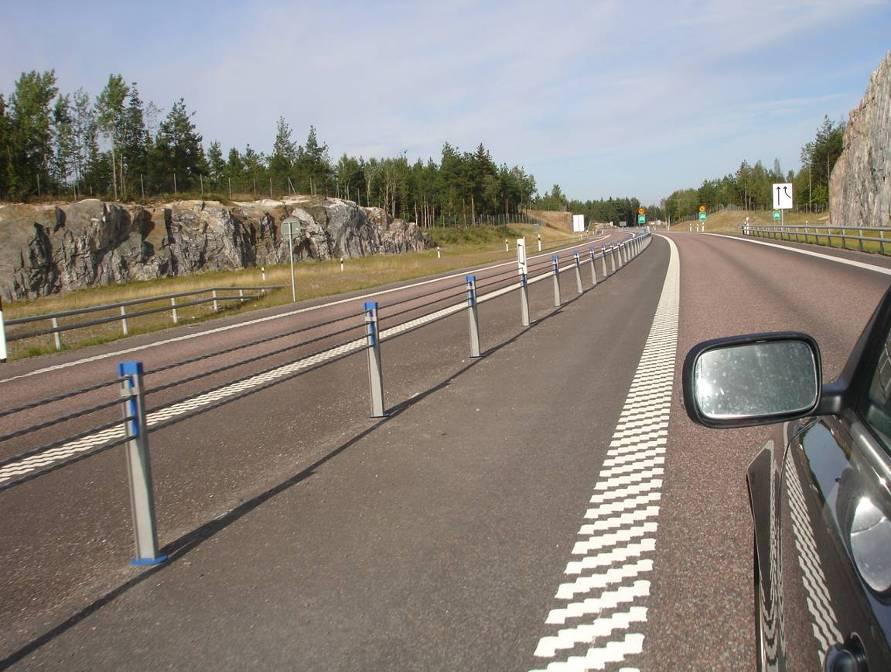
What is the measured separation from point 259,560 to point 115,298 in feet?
138

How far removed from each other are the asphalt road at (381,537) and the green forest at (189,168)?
56.4 meters

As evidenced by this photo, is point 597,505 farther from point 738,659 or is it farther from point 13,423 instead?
point 13,423

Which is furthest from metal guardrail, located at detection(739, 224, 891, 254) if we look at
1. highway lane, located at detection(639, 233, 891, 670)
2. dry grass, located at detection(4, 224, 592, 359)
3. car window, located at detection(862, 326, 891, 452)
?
car window, located at detection(862, 326, 891, 452)

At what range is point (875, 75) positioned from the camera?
61.3 meters

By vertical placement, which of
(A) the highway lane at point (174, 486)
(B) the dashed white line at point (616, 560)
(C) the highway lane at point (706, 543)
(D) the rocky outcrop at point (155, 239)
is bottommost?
(A) the highway lane at point (174, 486)

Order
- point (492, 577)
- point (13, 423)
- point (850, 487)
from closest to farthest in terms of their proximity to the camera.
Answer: point (850, 487)
point (492, 577)
point (13, 423)

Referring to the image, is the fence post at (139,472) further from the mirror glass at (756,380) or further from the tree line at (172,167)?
the tree line at (172,167)

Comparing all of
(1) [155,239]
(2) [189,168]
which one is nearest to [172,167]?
(2) [189,168]

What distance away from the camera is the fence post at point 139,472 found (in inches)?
194

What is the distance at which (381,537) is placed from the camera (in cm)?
509

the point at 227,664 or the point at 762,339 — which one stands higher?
the point at 762,339

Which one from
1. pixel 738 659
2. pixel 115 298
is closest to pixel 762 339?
pixel 738 659

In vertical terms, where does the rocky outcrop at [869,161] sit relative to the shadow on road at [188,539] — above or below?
above

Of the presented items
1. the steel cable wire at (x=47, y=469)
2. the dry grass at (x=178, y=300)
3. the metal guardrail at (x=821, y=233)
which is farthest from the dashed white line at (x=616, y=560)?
→ the metal guardrail at (x=821, y=233)
